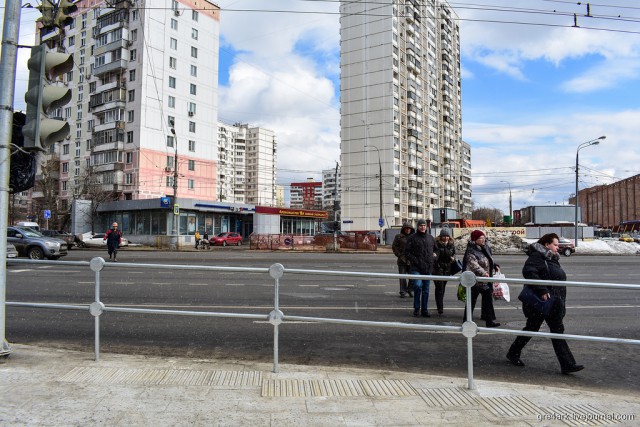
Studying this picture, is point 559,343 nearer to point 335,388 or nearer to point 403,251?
point 335,388

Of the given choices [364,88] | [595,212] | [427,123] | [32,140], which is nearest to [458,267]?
[32,140]

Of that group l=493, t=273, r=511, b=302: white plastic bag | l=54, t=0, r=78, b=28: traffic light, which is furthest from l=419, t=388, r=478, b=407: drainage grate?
l=54, t=0, r=78, b=28: traffic light

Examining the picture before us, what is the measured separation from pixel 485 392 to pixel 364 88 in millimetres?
75561

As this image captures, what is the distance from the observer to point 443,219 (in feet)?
190

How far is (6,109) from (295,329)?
4.88 metres

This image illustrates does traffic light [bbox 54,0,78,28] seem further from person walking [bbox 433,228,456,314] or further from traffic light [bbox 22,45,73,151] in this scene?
person walking [bbox 433,228,456,314]

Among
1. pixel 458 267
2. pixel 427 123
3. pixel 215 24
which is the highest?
pixel 215 24

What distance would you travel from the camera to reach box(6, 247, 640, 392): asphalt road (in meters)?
5.57

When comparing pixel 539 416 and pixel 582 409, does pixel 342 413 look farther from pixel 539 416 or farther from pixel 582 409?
pixel 582 409

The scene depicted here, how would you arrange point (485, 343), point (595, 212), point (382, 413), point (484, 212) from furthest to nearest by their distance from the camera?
point (484, 212) → point (595, 212) → point (485, 343) → point (382, 413)

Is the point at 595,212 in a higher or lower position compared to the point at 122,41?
lower

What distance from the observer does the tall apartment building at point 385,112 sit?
242 feet

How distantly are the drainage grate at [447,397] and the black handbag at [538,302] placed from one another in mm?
1496

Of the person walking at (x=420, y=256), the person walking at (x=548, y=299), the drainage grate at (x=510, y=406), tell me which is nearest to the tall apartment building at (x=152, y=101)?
the person walking at (x=420, y=256)
